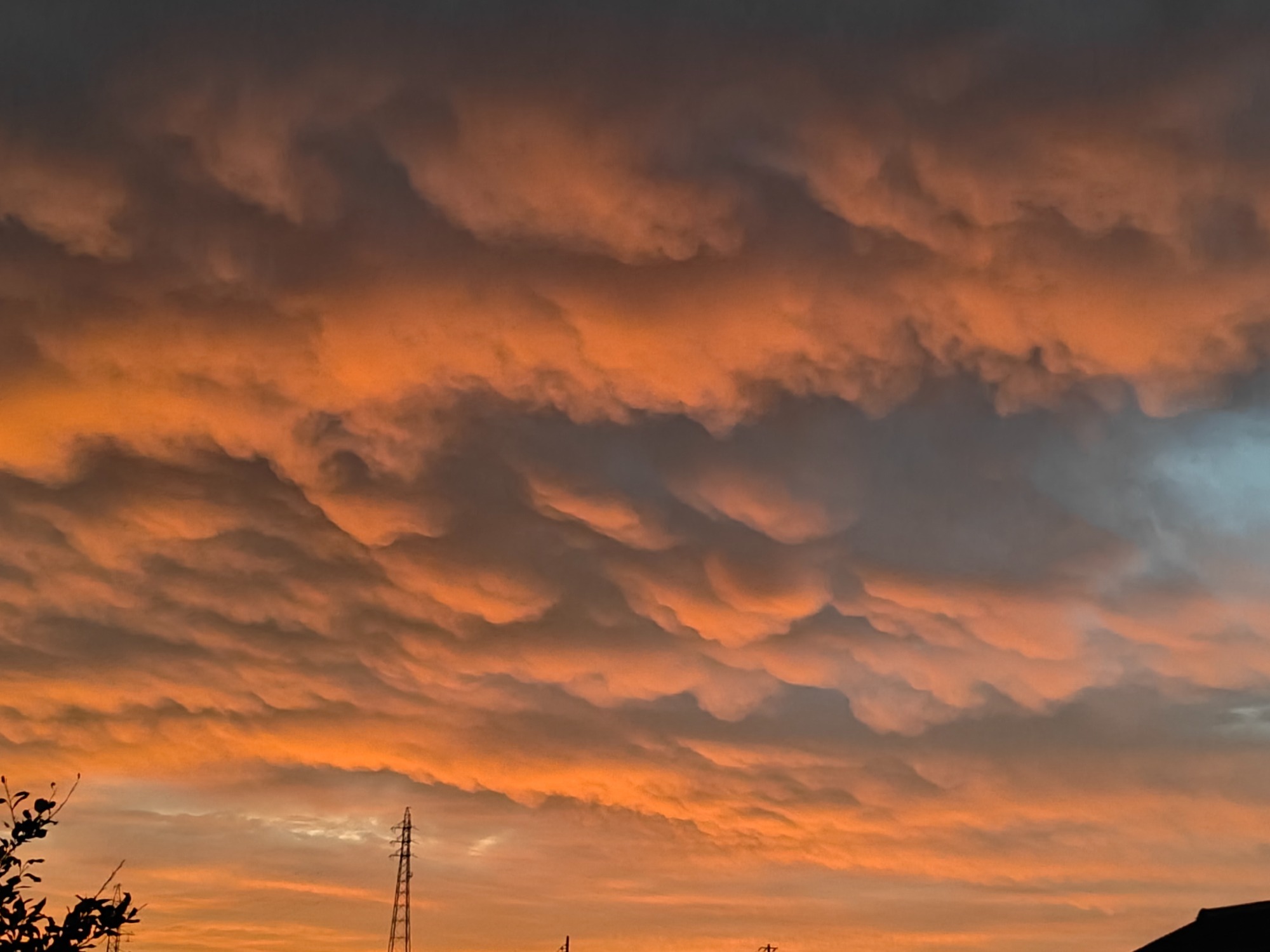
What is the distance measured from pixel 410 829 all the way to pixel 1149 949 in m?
90.9

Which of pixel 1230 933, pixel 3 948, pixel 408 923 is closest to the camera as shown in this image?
pixel 3 948

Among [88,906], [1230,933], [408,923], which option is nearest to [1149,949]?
[1230,933]

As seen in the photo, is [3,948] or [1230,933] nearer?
[3,948]

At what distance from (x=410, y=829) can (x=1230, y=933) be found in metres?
94.6

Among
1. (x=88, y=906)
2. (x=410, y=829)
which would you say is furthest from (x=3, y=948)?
(x=410, y=829)

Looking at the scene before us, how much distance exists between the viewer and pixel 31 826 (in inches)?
863

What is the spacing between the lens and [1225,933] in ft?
155

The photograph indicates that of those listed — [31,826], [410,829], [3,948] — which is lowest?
[3,948]

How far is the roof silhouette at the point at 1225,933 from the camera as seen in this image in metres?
45.6

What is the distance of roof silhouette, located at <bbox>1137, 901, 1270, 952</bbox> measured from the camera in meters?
45.6

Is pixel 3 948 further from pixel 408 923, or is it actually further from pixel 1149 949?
pixel 408 923

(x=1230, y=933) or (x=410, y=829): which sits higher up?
(x=410, y=829)

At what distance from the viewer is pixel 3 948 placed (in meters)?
20.5

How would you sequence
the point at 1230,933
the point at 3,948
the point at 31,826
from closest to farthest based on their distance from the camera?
the point at 3,948, the point at 31,826, the point at 1230,933
